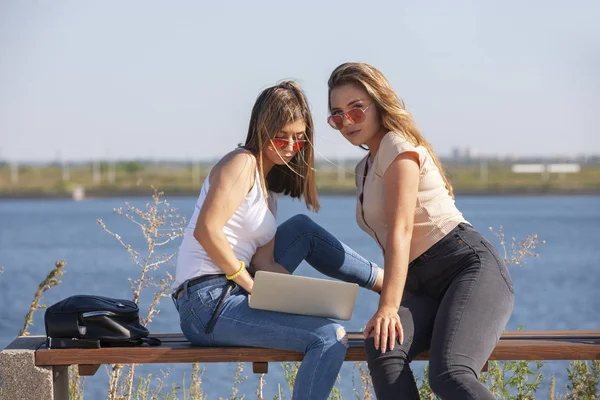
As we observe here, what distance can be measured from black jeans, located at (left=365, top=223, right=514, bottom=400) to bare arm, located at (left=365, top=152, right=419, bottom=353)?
63mm

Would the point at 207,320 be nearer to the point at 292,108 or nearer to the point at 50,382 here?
the point at 50,382

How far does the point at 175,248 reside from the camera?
33375mm

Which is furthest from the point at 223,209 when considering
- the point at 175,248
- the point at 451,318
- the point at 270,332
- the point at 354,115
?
the point at 175,248

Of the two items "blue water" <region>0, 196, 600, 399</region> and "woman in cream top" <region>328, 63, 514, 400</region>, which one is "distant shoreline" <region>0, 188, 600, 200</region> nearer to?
"blue water" <region>0, 196, 600, 399</region>

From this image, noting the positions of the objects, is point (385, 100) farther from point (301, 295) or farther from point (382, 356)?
point (382, 356)

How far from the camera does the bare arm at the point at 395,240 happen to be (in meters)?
3.52

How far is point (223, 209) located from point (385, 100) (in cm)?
77

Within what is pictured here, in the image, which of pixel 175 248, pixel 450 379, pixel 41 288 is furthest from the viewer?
pixel 175 248

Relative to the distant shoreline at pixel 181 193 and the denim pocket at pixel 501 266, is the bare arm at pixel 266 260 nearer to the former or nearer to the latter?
the denim pocket at pixel 501 266

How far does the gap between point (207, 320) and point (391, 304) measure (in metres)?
0.71

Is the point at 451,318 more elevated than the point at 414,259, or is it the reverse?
the point at 414,259

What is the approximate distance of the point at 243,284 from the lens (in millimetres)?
3803

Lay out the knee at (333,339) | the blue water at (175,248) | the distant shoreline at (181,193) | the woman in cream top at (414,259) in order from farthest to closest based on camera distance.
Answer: the distant shoreline at (181,193), the blue water at (175,248), the knee at (333,339), the woman in cream top at (414,259)

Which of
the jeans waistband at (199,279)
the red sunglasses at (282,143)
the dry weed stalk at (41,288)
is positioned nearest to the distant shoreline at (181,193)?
the dry weed stalk at (41,288)
